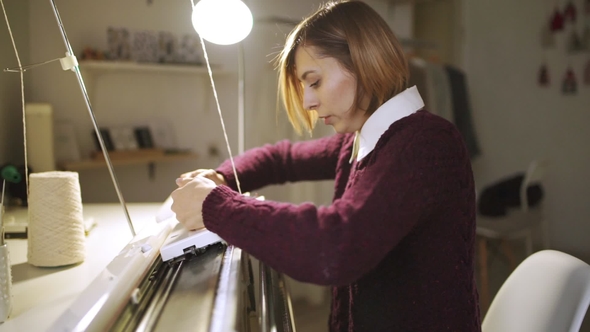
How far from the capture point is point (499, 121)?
330cm

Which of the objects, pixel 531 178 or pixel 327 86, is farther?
pixel 531 178

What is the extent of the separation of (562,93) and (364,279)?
9.32 feet

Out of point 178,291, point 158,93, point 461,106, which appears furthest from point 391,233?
point 461,106

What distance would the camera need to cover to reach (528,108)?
124 inches

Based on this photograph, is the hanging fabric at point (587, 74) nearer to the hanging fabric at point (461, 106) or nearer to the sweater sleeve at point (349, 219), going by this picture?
the hanging fabric at point (461, 106)

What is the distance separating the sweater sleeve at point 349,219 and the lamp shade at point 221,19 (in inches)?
14.4

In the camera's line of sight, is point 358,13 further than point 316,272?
Yes

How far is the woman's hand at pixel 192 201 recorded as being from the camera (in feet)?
2.22

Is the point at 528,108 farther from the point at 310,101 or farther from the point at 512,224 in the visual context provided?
the point at 310,101

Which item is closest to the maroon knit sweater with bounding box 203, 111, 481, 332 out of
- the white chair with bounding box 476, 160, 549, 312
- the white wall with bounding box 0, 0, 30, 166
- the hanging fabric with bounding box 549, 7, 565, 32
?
the white wall with bounding box 0, 0, 30, 166

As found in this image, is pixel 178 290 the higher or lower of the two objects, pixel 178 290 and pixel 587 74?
the lower

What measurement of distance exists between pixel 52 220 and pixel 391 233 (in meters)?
0.55

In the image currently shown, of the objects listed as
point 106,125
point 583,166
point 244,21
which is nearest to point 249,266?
point 244,21

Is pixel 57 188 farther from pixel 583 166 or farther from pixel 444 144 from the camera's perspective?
pixel 583 166
